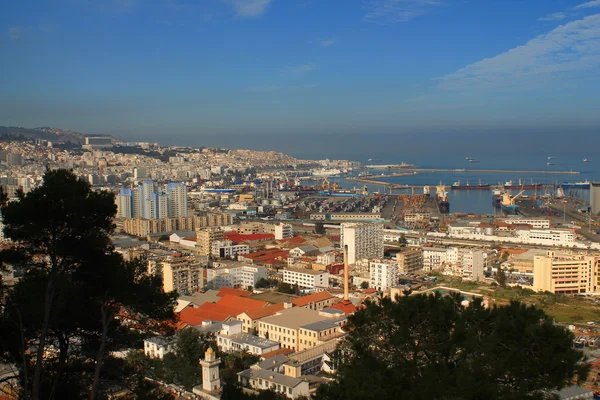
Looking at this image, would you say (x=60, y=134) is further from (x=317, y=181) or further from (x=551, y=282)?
(x=551, y=282)

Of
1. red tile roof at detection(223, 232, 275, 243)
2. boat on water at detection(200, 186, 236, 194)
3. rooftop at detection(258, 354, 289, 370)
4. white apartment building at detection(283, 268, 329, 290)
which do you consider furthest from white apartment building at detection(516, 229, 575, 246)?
boat on water at detection(200, 186, 236, 194)

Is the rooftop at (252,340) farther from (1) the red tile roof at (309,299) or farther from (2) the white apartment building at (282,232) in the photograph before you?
(2) the white apartment building at (282,232)

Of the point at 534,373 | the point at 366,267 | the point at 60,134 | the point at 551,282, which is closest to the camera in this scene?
the point at 534,373

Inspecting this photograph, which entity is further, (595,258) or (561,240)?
(561,240)

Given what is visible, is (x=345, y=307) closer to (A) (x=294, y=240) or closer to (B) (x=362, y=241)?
(B) (x=362, y=241)

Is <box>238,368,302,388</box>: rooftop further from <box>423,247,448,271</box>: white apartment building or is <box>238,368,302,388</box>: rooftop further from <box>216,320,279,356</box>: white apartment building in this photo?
<box>423,247,448,271</box>: white apartment building

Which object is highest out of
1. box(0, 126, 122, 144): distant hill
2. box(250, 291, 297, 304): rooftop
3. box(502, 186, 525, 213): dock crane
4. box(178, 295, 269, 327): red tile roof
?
box(0, 126, 122, 144): distant hill

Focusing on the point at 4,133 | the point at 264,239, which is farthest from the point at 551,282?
the point at 4,133
